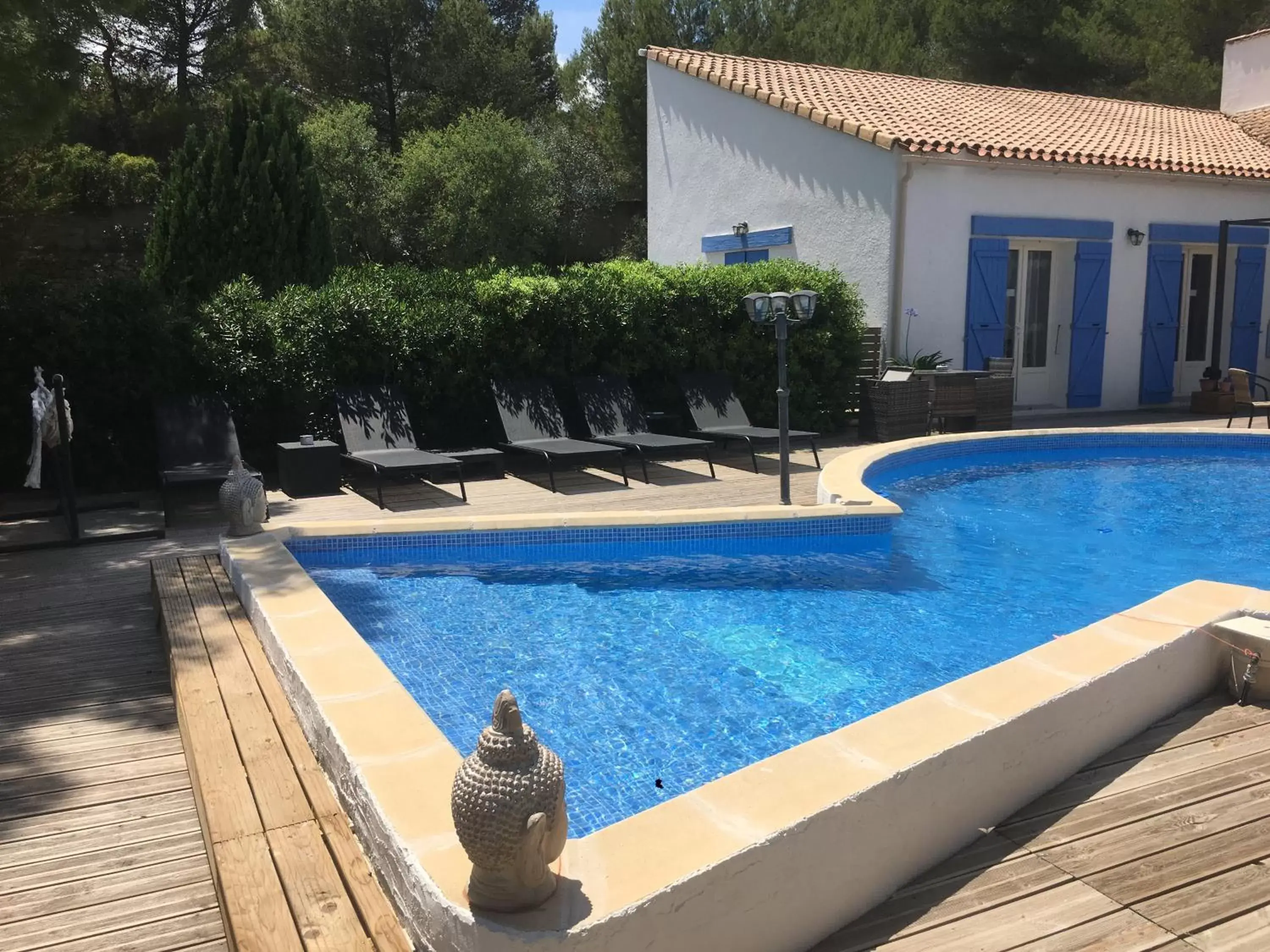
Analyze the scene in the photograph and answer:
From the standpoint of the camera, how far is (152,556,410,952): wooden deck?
92.8 inches

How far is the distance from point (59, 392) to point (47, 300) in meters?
2.02

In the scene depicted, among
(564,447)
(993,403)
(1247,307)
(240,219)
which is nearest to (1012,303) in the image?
(993,403)

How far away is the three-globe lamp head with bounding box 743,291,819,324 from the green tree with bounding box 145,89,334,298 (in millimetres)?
7575

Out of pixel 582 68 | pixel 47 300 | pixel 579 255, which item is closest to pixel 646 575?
pixel 47 300

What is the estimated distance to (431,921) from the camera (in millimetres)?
2254

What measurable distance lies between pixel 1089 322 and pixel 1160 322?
1395 mm

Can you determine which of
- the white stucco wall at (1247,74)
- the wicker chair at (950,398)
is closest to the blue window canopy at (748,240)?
the wicker chair at (950,398)

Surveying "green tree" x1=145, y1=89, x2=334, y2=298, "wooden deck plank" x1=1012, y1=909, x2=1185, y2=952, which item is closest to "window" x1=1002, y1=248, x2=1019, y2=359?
"green tree" x1=145, y1=89, x2=334, y2=298

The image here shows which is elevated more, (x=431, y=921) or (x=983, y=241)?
(x=983, y=241)

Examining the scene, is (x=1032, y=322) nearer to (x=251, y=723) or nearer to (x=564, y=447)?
(x=564, y=447)

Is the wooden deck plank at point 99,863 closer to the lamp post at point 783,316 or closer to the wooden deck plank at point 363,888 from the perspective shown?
the wooden deck plank at point 363,888

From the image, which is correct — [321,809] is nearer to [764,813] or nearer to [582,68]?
[764,813]

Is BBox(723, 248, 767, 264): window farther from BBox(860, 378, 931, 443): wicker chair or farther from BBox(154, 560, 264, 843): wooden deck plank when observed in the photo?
BBox(154, 560, 264, 843): wooden deck plank

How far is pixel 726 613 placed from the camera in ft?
19.6
